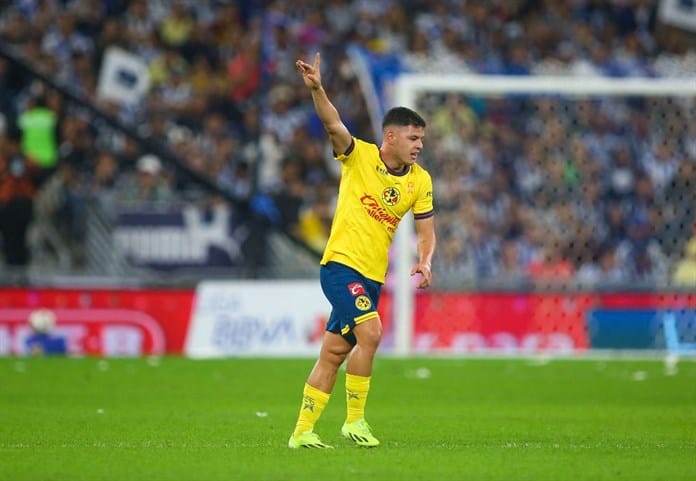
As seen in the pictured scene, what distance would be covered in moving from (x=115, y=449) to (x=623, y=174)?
16080 mm

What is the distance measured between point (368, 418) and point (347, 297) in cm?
328

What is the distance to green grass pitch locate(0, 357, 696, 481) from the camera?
9.33 meters

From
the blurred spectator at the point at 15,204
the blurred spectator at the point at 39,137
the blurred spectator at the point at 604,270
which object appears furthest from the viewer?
the blurred spectator at the point at 39,137

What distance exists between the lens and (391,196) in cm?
1064

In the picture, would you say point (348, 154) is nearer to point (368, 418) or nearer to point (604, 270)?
point (368, 418)

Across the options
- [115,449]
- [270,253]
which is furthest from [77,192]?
[115,449]

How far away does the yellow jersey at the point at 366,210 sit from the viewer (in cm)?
1052

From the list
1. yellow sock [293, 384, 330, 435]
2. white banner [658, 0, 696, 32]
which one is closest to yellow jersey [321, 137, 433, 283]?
yellow sock [293, 384, 330, 435]

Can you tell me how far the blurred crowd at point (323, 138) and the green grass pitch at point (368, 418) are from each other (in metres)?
2.97

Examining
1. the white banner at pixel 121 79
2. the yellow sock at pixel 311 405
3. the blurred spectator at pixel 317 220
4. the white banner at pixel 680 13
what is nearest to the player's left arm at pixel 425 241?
the yellow sock at pixel 311 405

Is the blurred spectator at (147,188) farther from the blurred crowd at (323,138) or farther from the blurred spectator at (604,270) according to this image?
the blurred spectator at (604,270)

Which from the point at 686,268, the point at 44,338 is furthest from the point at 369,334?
the point at 686,268

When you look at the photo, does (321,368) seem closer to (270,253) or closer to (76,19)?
(270,253)

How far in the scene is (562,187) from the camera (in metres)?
24.2
